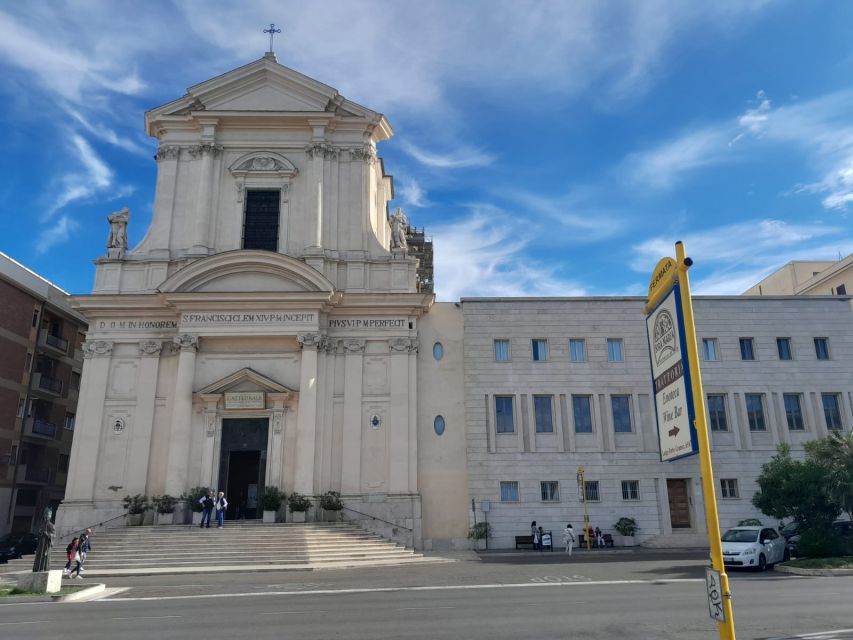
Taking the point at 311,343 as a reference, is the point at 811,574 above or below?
below

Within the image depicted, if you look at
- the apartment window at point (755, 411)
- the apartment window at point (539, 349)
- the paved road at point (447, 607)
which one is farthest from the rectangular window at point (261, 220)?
the apartment window at point (755, 411)

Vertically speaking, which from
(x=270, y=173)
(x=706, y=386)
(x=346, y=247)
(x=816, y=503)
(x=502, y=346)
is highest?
(x=270, y=173)

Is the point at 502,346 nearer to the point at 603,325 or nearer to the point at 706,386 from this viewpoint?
the point at 603,325

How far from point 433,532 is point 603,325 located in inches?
556

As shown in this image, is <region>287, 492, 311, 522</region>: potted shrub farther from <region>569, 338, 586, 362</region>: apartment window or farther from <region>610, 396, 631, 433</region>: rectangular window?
<region>610, 396, 631, 433</region>: rectangular window

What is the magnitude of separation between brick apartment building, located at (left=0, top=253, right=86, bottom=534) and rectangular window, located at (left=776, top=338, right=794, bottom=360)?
43.8 m

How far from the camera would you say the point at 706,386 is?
35.2 m

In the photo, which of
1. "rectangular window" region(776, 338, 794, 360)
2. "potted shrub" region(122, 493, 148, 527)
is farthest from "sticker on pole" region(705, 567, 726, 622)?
"rectangular window" region(776, 338, 794, 360)

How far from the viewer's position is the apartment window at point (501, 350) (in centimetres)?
3566

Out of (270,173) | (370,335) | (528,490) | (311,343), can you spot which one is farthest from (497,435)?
(270,173)

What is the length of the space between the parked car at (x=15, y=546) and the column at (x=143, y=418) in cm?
582

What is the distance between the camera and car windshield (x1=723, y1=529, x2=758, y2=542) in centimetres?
2458

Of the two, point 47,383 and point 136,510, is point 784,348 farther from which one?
point 47,383

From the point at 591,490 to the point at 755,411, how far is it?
9917mm
